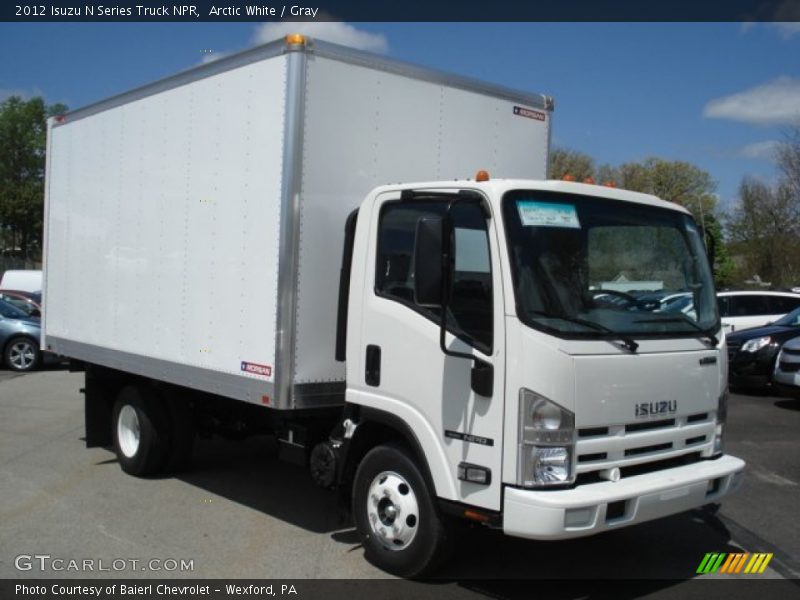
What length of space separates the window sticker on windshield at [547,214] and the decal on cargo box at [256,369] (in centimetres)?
201

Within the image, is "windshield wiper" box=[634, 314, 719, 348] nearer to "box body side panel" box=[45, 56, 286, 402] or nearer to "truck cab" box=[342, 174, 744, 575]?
"truck cab" box=[342, 174, 744, 575]

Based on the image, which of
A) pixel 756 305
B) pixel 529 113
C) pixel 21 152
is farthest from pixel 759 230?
pixel 21 152

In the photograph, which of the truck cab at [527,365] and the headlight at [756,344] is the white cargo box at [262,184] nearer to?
the truck cab at [527,365]

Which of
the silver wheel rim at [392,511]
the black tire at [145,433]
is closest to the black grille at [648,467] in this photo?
the silver wheel rim at [392,511]

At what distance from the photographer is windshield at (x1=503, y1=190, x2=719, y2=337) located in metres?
4.27

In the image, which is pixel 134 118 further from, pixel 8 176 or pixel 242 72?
pixel 8 176

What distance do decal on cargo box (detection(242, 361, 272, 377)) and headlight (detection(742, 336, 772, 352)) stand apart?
33.9ft

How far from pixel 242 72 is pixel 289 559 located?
3.43m

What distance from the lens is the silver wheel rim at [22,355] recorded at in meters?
15.6

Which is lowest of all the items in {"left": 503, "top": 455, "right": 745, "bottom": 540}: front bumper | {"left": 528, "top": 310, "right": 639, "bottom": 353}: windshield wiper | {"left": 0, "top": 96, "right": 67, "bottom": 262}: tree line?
{"left": 503, "top": 455, "right": 745, "bottom": 540}: front bumper

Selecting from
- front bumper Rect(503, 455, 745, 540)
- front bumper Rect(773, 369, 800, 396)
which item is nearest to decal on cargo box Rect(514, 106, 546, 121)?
front bumper Rect(503, 455, 745, 540)

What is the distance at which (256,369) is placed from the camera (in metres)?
5.35

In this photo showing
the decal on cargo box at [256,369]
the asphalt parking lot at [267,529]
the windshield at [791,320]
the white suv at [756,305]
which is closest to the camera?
the asphalt parking lot at [267,529]

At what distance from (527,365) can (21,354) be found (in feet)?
46.9
